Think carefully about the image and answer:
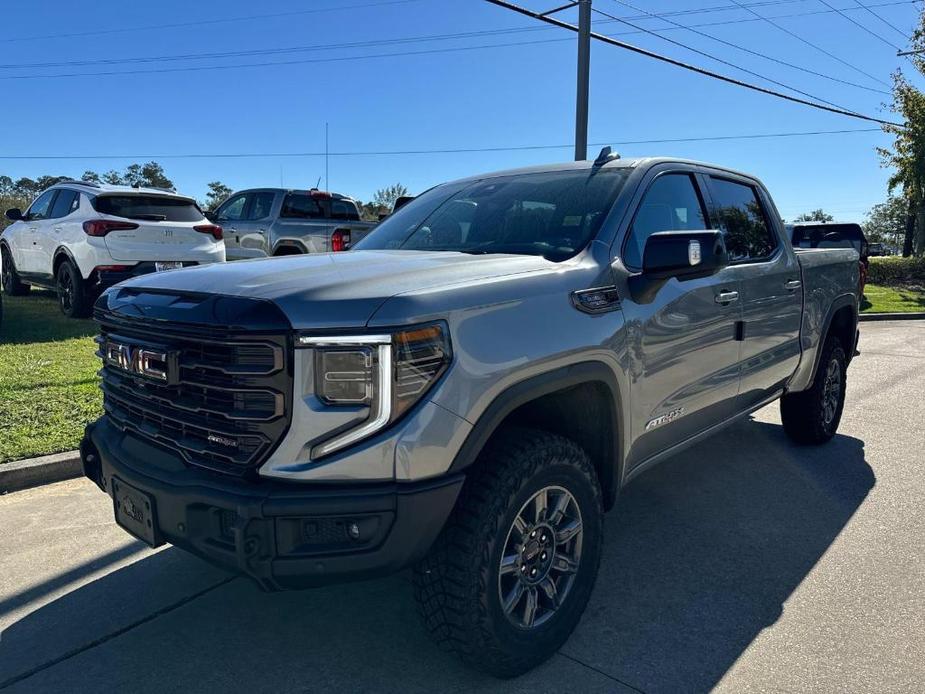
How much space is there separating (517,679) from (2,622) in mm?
2120

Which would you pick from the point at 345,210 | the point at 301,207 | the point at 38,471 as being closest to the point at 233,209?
the point at 301,207

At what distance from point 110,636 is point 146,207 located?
7259mm

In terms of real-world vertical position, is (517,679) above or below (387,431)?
below

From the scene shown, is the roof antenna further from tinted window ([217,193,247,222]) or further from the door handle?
tinted window ([217,193,247,222])

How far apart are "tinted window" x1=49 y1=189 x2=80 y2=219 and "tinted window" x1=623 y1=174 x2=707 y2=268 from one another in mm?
8104

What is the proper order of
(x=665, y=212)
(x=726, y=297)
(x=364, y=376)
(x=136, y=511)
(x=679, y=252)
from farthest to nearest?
(x=726, y=297) → (x=665, y=212) → (x=679, y=252) → (x=136, y=511) → (x=364, y=376)

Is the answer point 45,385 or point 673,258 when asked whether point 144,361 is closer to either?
point 673,258

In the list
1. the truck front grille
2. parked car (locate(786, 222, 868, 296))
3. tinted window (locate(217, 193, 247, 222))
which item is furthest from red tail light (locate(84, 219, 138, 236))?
parked car (locate(786, 222, 868, 296))

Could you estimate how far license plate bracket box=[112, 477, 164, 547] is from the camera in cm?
234

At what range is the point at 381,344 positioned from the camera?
2086mm

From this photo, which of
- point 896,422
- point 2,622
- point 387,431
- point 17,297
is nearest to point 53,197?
point 17,297

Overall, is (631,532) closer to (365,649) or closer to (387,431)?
(365,649)

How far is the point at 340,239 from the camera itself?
11.2 meters

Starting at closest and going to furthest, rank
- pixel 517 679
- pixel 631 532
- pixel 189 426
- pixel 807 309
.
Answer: pixel 189 426 → pixel 517 679 → pixel 631 532 → pixel 807 309
